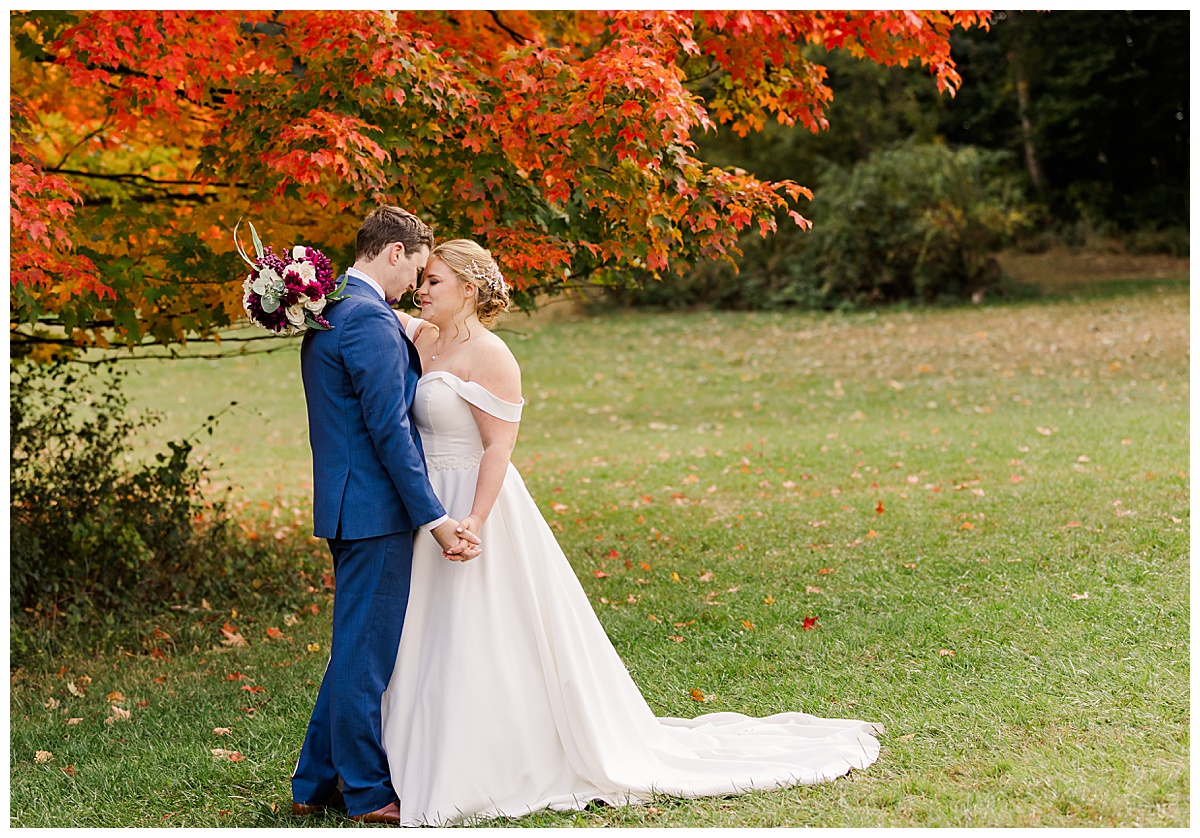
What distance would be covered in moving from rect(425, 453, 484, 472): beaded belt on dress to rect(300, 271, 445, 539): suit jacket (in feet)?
0.55

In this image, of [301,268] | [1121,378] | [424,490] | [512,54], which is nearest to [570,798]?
[424,490]

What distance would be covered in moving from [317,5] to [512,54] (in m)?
0.92

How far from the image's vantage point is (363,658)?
12.3 feet

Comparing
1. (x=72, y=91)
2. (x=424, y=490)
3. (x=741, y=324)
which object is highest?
(x=72, y=91)

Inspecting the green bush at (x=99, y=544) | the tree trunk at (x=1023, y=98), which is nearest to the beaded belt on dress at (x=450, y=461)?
the green bush at (x=99, y=544)

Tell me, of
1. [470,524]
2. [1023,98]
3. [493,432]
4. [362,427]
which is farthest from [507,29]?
[1023,98]

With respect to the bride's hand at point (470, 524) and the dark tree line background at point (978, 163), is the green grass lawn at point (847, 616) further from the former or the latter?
the dark tree line background at point (978, 163)

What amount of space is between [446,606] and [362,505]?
1.51 ft

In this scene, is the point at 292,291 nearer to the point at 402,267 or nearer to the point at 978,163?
the point at 402,267

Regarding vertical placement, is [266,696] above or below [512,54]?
below

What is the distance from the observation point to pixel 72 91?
6070mm

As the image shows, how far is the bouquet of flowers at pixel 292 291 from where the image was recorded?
3.63 meters

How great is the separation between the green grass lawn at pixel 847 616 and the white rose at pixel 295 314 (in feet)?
5.51

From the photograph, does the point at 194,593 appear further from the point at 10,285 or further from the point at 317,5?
the point at 317,5
